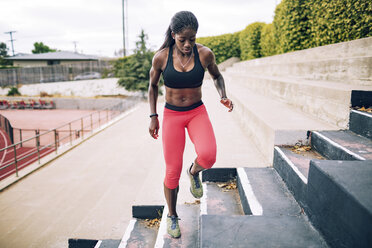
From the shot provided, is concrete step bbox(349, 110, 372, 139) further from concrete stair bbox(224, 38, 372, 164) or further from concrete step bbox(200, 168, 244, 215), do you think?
concrete step bbox(200, 168, 244, 215)

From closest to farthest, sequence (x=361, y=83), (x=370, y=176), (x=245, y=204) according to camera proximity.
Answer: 1. (x=370, y=176)
2. (x=245, y=204)
3. (x=361, y=83)

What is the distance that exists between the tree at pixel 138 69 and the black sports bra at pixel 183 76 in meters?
23.3

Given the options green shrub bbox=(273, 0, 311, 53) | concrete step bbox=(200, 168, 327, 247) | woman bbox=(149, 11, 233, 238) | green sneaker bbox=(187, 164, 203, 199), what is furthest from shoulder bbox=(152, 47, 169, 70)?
green shrub bbox=(273, 0, 311, 53)

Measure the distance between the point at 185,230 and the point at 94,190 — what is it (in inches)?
181

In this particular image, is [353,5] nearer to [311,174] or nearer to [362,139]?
[362,139]

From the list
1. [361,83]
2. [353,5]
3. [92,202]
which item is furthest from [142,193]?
[353,5]

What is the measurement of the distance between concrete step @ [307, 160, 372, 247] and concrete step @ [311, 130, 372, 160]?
2.09ft

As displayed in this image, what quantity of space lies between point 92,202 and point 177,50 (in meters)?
4.68

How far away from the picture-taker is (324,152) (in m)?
2.48

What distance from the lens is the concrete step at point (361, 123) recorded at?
2.39 metres

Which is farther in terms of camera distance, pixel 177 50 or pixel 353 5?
pixel 353 5

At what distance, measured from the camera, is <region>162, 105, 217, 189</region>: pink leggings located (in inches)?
76.2

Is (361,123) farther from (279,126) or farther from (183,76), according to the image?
(183,76)

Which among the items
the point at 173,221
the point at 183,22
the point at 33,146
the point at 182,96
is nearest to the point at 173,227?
the point at 173,221
